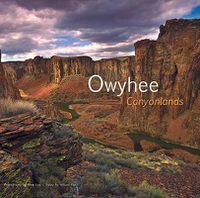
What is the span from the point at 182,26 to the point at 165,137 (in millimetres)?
12441

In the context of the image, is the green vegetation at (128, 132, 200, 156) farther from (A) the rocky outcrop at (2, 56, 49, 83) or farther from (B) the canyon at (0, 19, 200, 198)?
(A) the rocky outcrop at (2, 56, 49, 83)

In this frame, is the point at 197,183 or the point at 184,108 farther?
the point at 184,108

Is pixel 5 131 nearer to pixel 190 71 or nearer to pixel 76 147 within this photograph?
pixel 76 147

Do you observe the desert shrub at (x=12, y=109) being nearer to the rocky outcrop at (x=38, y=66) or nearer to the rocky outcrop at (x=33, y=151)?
the rocky outcrop at (x=33, y=151)

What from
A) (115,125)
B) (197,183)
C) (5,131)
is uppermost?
(5,131)

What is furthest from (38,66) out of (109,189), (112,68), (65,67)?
(109,189)

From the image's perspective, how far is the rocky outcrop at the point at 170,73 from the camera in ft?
113

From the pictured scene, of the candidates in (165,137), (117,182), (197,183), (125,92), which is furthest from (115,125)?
(117,182)

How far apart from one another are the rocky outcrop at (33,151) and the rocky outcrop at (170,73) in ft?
81.6

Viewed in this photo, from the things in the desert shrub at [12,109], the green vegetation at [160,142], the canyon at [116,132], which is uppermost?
the desert shrub at [12,109]

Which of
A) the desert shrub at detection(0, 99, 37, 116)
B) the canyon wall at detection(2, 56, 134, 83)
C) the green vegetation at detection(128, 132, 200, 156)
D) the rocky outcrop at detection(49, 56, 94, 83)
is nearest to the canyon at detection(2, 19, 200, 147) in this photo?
the green vegetation at detection(128, 132, 200, 156)

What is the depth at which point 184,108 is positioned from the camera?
3609cm

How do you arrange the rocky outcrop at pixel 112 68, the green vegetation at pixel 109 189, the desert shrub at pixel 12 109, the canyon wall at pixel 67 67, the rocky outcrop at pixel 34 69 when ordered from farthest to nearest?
the rocky outcrop at pixel 34 69 → the rocky outcrop at pixel 112 68 → the canyon wall at pixel 67 67 → the green vegetation at pixel 109 189 → the desert shrub at pixel 12 109

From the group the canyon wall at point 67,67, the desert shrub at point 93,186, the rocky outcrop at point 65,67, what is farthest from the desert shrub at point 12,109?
the rocky outcrop at point 65,67
